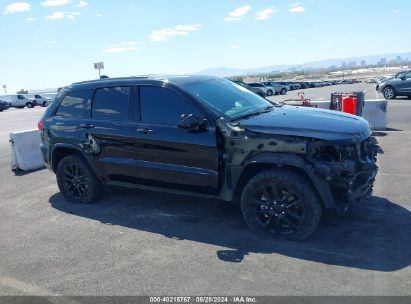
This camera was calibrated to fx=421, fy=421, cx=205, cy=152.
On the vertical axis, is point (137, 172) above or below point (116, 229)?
above

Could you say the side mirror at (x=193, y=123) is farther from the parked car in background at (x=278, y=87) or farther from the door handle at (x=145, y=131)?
the parked car in background at (x=278, y=87)

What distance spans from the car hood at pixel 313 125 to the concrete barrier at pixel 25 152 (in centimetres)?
607

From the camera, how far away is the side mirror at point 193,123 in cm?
481

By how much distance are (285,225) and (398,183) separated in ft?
9.17

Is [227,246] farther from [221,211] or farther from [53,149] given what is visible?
[53,149]

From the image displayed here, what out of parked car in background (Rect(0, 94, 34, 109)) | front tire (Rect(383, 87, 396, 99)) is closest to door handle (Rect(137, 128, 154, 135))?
front tire (Rect(383, 87, 396, 99))

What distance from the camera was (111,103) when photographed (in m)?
5.87

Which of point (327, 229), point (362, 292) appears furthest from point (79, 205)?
point (362, 292)

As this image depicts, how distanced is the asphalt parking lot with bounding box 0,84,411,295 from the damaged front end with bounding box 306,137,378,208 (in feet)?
1.74

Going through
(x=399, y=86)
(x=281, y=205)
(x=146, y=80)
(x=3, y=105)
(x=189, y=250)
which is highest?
(x=146, y=80)

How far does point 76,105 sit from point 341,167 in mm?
3941

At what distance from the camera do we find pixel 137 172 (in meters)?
5.61

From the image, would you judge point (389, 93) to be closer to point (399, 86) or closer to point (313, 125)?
point (399, 86)

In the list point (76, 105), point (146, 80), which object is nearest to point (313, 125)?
point (146, 80)
